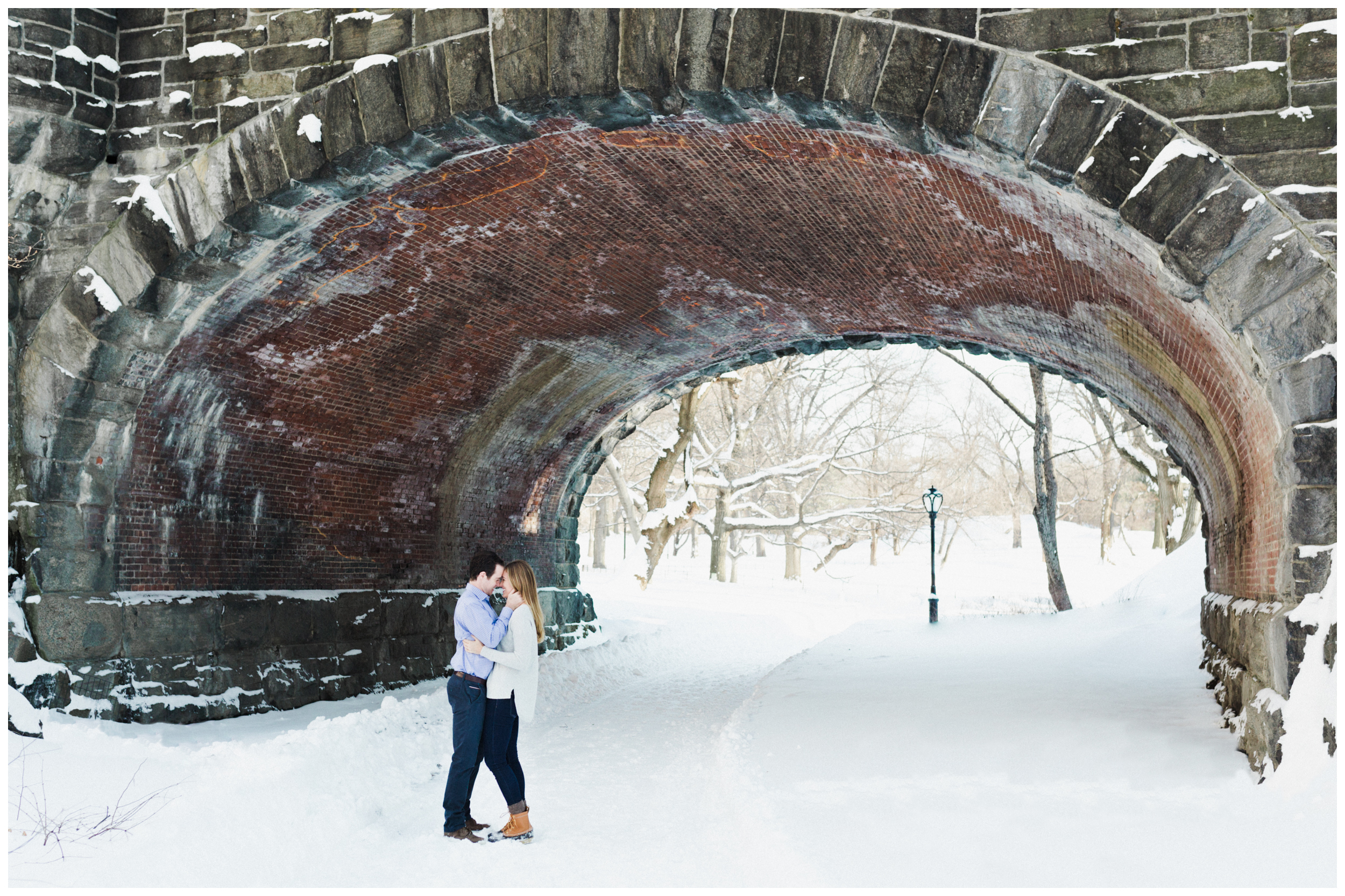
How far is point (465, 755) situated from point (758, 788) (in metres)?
1.82

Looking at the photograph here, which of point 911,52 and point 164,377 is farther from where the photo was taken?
point 164,377

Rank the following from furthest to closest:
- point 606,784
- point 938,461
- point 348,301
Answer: point 938,461
point 348,301
point 606,784

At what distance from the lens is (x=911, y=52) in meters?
5.85

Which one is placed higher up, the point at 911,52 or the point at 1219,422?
the point at 911,52

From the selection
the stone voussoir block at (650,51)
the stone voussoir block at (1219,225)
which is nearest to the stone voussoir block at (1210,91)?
the stone voussoir block at (1219,225)

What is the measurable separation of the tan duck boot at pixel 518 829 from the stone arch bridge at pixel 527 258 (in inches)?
151

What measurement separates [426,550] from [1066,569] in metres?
36.0

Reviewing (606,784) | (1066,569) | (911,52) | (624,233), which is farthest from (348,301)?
(1066,569)

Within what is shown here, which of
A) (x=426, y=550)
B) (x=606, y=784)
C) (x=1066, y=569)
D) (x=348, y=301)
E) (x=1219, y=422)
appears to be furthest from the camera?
(x=1066, y=569)

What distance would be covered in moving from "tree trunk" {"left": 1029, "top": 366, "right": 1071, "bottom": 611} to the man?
A: 16.6 metres

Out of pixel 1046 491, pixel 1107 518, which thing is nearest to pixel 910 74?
pixel 1046 491

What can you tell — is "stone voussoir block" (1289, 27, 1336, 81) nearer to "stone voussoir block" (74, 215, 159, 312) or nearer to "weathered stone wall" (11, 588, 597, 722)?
"weathered stone wall" (11, 588, 597, 722)

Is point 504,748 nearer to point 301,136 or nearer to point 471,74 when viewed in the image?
point 471,74

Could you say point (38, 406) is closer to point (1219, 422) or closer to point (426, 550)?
point (426, 550)
